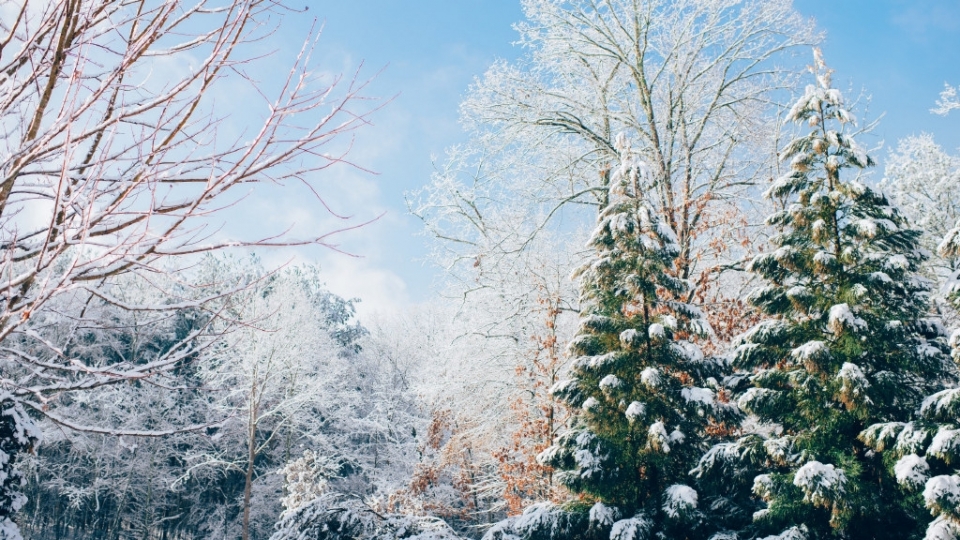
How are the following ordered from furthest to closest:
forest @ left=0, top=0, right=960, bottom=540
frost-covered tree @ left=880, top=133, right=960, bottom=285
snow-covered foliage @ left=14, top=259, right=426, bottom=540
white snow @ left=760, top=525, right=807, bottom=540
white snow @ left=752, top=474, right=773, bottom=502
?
1. snow-covered foliage @ left=14, top=259, right=426, bottom=540
2. frost-covered tree @ left=880, top=133, right=960, bottom=285
3. white snow @ left=752, top=474, right=773, bottom=502
4. white snow @ left=760, top=525, right=807, bottom=540
5. forest @ left=0, top=0, right=960, bottom=540

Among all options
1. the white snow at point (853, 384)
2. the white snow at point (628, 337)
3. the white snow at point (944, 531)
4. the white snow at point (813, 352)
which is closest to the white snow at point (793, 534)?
the white snow at point (944, 531)

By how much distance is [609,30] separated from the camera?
11500 millimetres

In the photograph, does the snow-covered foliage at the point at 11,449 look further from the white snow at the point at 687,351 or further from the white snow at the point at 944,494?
the white snow at the point at 944,494

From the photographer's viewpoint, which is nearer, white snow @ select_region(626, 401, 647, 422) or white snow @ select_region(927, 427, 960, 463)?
white snow @ select_region(927, 427, 960, 463)

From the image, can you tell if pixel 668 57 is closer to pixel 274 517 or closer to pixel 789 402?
pixel 789 402

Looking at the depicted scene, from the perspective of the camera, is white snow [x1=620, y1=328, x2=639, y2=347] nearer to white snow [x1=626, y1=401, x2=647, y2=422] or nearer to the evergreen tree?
white snow [x1=626, y1=401, x2=647, y2=422]

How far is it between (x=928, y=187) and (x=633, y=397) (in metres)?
15.0

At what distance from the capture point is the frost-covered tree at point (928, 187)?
17.0 meters

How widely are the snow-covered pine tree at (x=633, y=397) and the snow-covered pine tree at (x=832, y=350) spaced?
61 centimetres

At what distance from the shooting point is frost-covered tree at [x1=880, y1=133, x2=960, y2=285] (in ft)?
55.7

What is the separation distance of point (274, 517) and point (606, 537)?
65.4ft

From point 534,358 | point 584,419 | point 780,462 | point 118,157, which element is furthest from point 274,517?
point 118,157

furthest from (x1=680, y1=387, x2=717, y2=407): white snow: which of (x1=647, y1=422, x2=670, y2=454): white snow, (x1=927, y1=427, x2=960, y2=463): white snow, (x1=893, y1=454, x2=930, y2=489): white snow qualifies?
(x1=927, y1=427, x2=960, y2=463): white snow

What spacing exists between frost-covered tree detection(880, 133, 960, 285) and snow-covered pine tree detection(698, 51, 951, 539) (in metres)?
9.95
